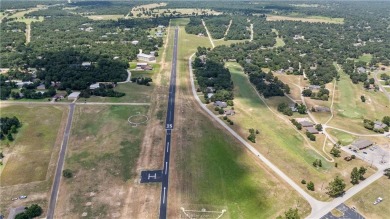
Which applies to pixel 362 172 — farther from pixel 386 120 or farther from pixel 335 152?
pixel 386 120

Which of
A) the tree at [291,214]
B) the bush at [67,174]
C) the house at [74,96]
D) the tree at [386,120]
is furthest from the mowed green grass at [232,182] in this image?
the tree at [386,120]

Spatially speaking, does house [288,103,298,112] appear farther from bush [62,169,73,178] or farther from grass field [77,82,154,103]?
bush [62,169,73,178]

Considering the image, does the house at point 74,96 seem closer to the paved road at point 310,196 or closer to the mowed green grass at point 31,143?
the mowed green grass at point 31,143

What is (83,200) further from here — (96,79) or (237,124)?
(96,79)

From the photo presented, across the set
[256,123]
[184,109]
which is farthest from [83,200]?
[256,123]

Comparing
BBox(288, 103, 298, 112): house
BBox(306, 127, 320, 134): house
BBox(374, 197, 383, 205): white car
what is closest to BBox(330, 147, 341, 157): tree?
BBox(306, 127, 320, 134): house

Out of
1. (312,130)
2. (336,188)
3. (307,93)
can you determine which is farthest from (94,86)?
(336,188)
